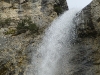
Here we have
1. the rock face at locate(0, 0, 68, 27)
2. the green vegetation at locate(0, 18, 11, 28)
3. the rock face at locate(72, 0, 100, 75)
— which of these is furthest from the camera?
the rock face at locate(0, 0, 68, 27)

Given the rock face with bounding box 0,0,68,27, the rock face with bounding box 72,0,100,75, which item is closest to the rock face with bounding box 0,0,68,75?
the rock face with bounding box 0,0,68,27

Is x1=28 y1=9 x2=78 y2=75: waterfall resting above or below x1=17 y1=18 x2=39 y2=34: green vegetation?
below

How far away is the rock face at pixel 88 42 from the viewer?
12.3m

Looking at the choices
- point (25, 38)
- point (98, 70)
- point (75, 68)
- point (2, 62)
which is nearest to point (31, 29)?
point (25, 38)

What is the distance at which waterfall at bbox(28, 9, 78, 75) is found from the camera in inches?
524

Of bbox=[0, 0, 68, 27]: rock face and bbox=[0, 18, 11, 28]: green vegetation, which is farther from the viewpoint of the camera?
bbox=[0, 0, 68, 27]: rock face

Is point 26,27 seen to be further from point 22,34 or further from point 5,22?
point 5,22

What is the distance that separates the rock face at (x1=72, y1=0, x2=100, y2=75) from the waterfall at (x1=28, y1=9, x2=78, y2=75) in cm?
60

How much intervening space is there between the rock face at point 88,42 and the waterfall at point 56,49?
60 cm

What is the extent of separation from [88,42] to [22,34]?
16.9 feet

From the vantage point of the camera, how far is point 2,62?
1423 centimetres

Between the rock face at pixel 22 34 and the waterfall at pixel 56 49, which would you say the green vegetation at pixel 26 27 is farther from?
the waterfall at pixel 56 49

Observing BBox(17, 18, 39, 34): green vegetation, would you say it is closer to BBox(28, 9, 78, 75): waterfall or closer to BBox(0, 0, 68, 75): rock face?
BBox(0, 0, 68, 75): rock face

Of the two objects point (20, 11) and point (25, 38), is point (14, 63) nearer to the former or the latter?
point (25, 38)
